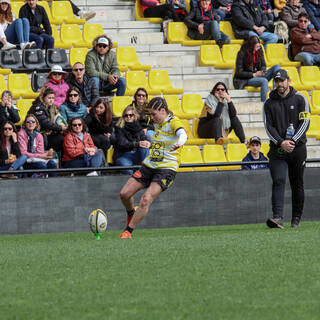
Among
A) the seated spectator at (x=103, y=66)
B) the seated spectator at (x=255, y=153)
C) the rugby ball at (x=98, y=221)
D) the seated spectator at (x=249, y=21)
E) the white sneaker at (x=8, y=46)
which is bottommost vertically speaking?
the rugby ball at (x=98, y=221)

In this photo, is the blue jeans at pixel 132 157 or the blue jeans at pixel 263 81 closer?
the blue jeans at pixel 132 157

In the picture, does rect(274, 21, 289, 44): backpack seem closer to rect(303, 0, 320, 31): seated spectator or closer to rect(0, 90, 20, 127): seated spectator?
rect(303, 0, 320, 31): seated spectator

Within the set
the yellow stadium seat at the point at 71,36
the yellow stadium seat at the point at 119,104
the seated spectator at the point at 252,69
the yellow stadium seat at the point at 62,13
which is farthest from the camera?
the yellow stadium seat at the point at 62,13

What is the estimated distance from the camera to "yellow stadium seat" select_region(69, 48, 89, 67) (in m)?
16.2

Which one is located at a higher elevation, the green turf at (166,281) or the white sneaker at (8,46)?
the white sneaker at (8,46)

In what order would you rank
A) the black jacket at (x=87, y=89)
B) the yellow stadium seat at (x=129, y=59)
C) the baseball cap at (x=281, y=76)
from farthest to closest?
the yellow stadium seat at (x=129, y=59)
the black jacket at (x=87, y=89)
the baseball cap at (x=281, y=76)

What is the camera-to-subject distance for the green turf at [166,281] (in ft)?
14.1

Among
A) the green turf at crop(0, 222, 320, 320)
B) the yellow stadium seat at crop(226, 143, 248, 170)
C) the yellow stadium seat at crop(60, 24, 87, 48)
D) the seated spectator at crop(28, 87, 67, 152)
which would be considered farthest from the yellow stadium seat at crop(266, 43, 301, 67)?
the green turf at crop(0, 222, 320, 320)

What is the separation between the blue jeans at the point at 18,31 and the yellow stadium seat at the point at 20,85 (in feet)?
3.54

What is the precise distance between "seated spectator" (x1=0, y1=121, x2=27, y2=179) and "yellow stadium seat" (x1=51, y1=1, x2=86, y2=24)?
5.66 metres

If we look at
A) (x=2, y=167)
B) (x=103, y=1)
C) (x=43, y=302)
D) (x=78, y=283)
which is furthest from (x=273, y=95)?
(x=103, y=1)

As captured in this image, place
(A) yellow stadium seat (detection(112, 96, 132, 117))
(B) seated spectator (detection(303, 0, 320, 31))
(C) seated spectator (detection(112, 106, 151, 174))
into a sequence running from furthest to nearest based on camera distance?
(B) seated spectator (detection(303, 0, 320, 31))
(A) yellow stadium seat (detection(112, 96, 132, 117))
(C) seated spectator (detection(112, 106, 151, 174))

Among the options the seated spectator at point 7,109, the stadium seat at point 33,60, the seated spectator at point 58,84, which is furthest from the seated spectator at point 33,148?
the stadium seat at point 33,60

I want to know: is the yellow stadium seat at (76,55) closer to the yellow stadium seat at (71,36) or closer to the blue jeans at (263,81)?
the yellow stadium seat at (71,36)
